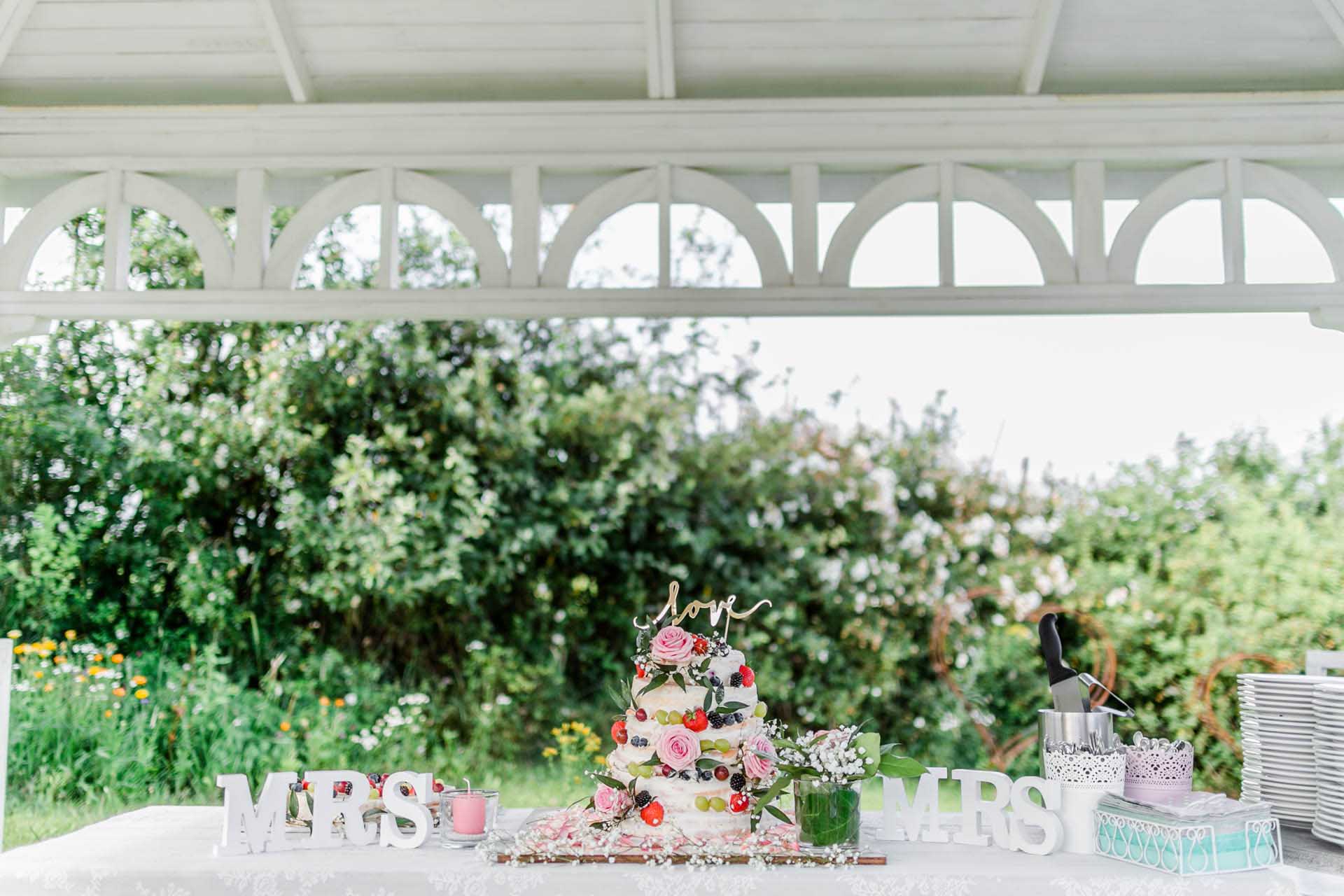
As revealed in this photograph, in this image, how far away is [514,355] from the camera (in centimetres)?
543

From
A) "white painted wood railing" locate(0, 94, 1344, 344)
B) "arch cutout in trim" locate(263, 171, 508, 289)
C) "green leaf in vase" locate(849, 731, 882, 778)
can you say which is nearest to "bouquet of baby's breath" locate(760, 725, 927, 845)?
"green leaf in vase" locate(849, 731, 882, 778)

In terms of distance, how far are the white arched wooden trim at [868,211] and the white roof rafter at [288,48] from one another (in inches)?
52.2

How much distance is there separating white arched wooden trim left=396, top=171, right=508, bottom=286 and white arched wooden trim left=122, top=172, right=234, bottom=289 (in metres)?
0.44

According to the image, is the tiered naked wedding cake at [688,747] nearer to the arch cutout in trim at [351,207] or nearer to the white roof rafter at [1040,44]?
the arch cutout in trim at [351,207]

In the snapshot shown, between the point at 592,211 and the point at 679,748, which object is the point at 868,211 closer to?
the point at 592,211

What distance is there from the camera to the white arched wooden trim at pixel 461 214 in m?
2.74

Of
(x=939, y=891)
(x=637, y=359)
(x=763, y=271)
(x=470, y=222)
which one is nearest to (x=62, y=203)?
(x=470, y=222)

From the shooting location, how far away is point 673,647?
92.4 inches

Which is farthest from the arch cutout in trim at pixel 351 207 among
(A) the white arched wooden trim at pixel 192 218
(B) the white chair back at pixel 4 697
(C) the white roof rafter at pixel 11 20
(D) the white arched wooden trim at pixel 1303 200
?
(D) the white arched wooden trim at pixel 1303 200

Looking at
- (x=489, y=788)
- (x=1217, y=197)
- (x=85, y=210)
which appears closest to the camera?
(x=1217, y=197)

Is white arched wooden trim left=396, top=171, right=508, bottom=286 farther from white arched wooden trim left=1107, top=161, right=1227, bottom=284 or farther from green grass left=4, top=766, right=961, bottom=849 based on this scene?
green grass left=4, top=766, right=961, bottom=849

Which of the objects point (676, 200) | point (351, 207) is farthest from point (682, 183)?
point (351, 207)

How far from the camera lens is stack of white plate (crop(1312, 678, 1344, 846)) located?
225 cm

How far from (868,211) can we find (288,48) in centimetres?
142
